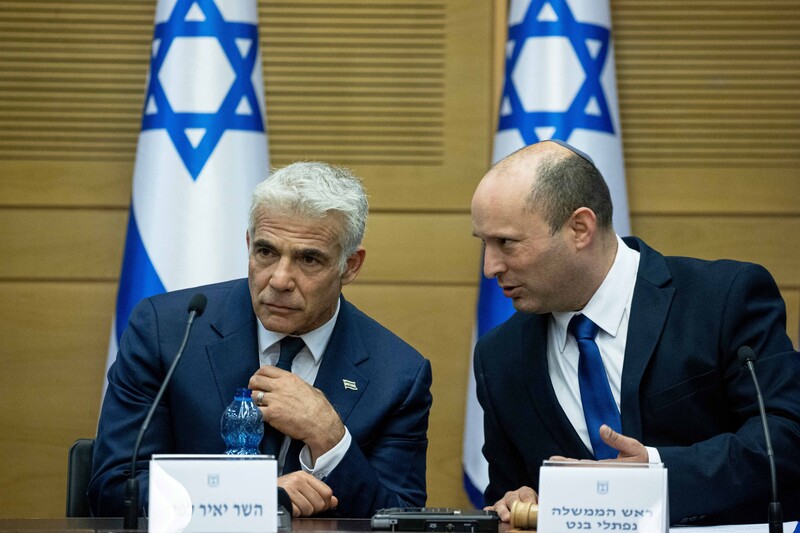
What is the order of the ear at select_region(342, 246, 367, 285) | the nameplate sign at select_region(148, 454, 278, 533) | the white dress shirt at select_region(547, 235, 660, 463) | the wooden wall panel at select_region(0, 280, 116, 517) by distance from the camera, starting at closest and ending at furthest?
1. the nameplate sign at select_region(148, 454, 278, 533)
2. the white dress shirt at select_region(547, 235, 660, 463)
3. the ear at select_region(342, 246, 367, 285)
4. the wooden wall panel at select_region(0, 280, 116, 517)

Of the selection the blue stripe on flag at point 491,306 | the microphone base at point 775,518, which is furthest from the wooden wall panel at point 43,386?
the microphone base at point 775,518

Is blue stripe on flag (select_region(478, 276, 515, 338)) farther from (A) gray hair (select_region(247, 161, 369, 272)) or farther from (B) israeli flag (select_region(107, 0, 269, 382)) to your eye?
(A) gray hair (select_region(247, 161, 369, 272))

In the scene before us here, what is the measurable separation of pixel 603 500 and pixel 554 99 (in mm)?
2290

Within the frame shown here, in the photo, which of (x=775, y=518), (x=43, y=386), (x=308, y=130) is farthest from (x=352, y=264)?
(x=43, y=386)

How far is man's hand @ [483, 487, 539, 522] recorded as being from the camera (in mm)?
2332

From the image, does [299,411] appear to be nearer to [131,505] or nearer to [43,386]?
[131,505]

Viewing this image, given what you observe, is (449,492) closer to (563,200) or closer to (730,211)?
(730,211)

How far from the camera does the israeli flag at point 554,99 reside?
3963mm

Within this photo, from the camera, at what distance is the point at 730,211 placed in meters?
4.39

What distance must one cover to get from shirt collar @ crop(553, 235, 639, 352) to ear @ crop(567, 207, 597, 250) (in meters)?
0.12

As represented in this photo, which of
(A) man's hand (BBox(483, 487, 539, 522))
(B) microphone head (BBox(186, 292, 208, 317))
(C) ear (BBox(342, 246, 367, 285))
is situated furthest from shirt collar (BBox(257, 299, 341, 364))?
(A) man's hand (BBox(483, 487, 539, 522))

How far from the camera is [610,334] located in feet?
9.03

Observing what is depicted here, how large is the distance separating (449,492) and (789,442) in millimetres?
1974

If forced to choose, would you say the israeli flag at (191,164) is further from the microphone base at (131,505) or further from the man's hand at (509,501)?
the microphone base at (131,505)
